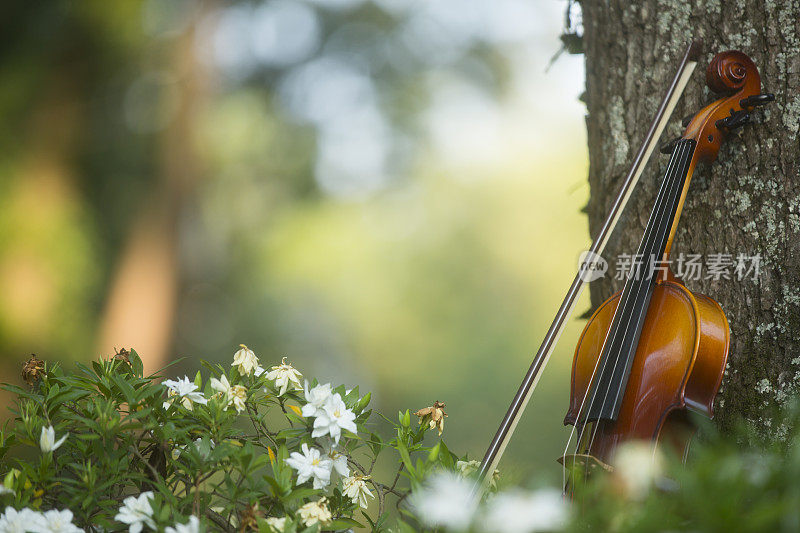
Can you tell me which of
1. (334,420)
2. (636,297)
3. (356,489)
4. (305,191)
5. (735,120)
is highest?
(735,120)

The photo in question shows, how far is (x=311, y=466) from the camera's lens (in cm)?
92

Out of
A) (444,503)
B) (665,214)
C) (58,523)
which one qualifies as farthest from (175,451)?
(665,214)

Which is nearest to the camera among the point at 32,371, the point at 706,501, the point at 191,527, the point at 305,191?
the point at 706,501

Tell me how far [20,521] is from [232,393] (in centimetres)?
31

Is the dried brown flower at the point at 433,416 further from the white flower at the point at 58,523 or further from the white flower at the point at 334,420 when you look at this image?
the white flower at the point at 58,523

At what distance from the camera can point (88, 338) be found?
427 cm

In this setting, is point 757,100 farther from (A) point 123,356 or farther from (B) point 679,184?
(A) point 123,356

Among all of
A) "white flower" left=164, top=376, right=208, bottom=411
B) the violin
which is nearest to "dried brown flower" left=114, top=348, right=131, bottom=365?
"white flower" left=164, top=376, right=208, bottom=411

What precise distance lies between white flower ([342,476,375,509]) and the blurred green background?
10.5 ft

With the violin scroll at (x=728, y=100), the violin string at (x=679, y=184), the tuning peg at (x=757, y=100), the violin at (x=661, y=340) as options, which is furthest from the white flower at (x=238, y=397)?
the tuning peg at (x=757, y=100)

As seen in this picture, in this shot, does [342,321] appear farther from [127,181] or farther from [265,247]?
[127,181]

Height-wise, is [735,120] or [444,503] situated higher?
[735,120]

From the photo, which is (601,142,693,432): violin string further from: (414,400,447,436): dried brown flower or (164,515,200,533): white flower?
(164,515,200,533): white flower

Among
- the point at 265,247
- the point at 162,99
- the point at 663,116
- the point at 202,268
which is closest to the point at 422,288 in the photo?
the point at 265,247
